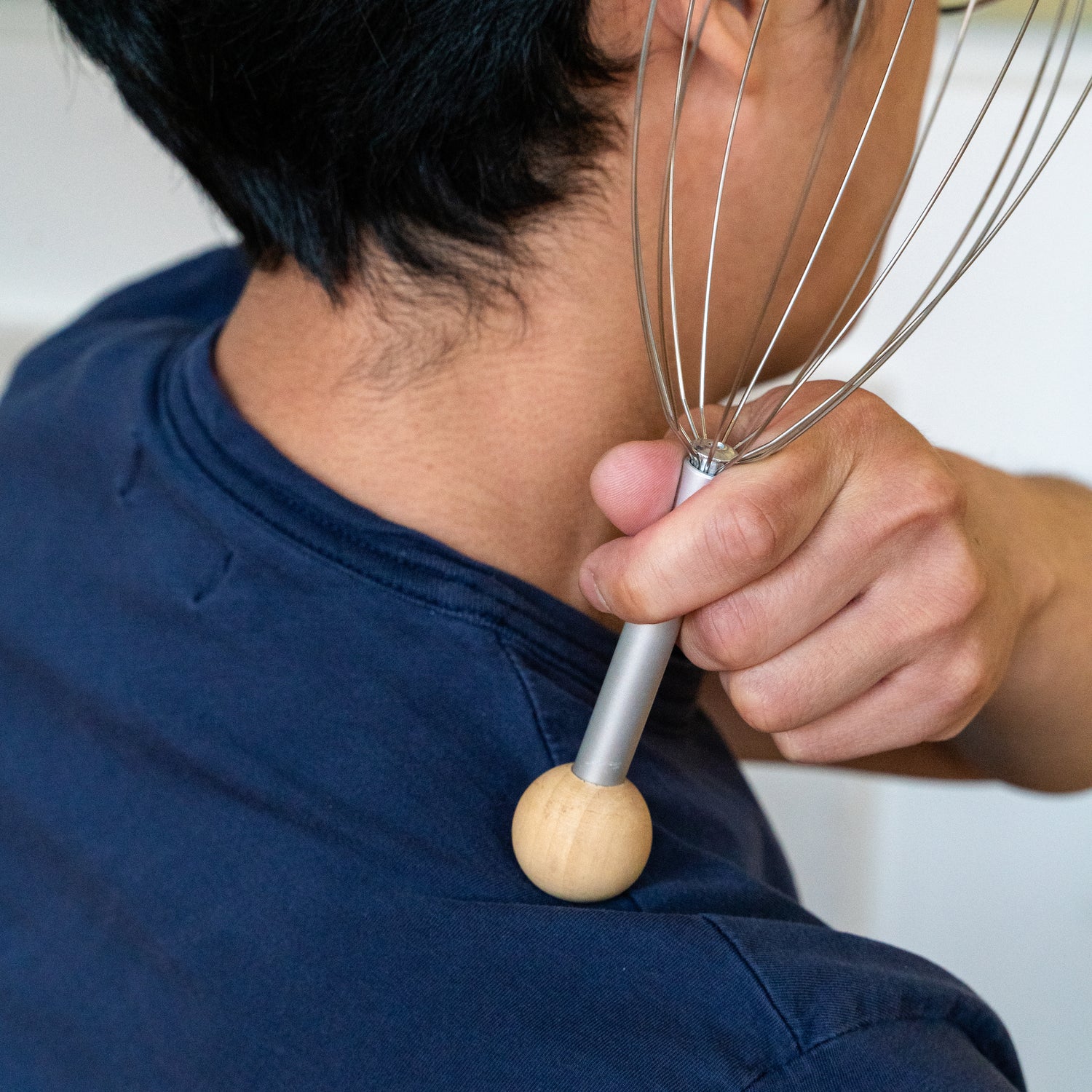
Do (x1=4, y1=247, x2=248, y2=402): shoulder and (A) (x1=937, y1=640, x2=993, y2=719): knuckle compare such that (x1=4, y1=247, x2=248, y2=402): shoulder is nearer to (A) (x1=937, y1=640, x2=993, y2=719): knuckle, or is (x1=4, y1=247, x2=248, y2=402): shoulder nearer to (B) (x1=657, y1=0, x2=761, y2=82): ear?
(B) (x1=657, y1=0, x2=761, y2=82): ear

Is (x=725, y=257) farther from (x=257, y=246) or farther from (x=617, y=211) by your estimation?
(x=257, y=246)

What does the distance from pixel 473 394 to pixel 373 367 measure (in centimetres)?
5

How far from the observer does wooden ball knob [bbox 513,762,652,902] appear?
0.42 meters

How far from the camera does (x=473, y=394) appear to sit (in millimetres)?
543

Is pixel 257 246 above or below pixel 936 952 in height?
above

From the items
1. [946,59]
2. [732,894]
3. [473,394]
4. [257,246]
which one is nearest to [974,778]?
Result: [732,894]

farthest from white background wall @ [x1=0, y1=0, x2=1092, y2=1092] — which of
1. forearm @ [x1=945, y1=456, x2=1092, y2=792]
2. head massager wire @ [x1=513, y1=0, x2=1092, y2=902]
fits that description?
head massager wire @ [x1=513, y1=0, x2=1092, y2=902]

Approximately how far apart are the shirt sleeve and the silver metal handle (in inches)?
5.0

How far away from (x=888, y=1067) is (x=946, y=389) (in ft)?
2.88

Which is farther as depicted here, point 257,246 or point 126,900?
point 257,246

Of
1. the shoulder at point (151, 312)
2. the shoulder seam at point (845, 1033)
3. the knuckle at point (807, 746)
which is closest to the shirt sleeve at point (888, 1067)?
the shoulder seam at point (845, 1033)

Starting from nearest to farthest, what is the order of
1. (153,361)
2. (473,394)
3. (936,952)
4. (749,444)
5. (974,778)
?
(749,444), (473,394), (153,361), (974,778), (936,952)

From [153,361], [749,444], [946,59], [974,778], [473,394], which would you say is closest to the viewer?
[749,444]

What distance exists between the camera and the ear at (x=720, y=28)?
0.49 metres
